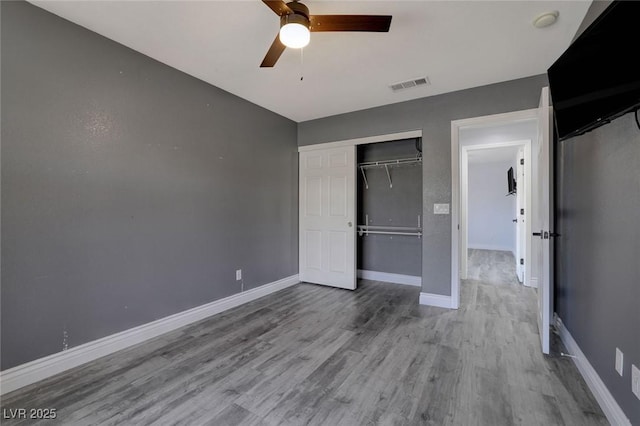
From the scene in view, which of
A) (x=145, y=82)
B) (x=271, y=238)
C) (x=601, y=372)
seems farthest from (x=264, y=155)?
(x=601, y=372)

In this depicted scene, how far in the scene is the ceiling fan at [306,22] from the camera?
1.68m

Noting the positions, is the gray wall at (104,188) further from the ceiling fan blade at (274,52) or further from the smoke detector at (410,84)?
the smoke detector at (410,84)

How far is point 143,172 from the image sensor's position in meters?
2.53

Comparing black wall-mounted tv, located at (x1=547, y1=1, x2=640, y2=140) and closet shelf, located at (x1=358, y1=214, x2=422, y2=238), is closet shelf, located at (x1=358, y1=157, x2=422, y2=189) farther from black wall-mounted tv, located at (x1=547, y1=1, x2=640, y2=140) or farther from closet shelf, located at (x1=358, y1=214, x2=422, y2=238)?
black wall-mounted tv, located at (x1=547, y1=1, x2=640, y2=140)

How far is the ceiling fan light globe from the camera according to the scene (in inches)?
66.2

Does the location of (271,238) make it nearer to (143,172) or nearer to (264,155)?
(264,155)

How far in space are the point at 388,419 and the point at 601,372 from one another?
1.38m

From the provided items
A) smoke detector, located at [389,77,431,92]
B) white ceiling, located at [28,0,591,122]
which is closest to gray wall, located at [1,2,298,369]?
white ceiling, located at [28,0,591,122]

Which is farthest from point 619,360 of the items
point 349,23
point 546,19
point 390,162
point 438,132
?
point 390,162

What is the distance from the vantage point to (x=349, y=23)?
1.76 m

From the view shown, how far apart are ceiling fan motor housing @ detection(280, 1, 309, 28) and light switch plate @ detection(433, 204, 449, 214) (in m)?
2.53

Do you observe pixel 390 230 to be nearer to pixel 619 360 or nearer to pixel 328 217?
pixel 328 217

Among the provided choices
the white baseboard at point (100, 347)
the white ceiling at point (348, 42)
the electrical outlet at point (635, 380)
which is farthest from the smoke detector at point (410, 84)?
the white baseboard at point (100, 347)

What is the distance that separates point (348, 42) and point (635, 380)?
2.76 m
